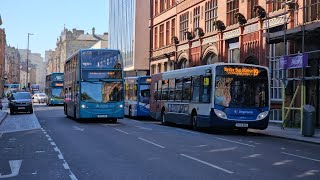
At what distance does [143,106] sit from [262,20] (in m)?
9.81

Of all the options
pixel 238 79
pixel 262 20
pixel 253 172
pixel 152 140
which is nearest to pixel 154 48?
pixel 262 20

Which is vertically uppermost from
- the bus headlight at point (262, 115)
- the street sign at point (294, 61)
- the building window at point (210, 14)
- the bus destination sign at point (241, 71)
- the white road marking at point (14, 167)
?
the building window at point (210, 14)

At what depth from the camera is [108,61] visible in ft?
89.0

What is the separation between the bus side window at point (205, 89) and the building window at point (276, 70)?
6912 millimetres

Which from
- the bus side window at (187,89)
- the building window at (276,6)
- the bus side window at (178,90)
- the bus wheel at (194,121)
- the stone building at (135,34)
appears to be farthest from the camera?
the stone building at (135,34)

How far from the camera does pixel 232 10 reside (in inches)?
1369

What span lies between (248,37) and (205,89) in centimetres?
1092

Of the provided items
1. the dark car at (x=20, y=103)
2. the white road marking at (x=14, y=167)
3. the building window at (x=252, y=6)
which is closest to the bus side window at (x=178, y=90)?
the building window at (x=252, y=6)

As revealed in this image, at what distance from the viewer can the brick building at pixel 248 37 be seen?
2509 centimetres

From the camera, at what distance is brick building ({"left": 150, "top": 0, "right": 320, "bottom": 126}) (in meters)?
25.1

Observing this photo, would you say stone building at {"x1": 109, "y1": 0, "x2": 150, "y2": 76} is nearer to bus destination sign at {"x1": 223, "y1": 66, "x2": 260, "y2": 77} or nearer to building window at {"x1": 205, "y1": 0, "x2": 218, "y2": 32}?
building window at {"x1": 205, "y1": 0, "x2": 218, "y2": 32}

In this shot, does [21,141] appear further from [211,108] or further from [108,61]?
[108,61]

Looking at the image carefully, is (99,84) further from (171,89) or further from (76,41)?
(76,41)

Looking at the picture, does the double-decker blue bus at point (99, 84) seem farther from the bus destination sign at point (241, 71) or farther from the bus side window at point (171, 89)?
the bus destination sign at point (241, 71)
